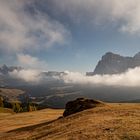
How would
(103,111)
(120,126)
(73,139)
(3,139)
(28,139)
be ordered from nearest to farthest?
(73,139)
(120,126)
(28,139)
(3,139)
(103,111)

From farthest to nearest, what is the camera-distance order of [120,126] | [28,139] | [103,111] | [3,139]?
[103,111] < [3,139] < [28,139] < [120,126]

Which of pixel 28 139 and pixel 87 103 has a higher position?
pixel 87 103

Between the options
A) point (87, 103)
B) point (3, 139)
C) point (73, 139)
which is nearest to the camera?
point (73, 139)

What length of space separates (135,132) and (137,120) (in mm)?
9115

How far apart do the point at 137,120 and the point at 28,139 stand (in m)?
18.0

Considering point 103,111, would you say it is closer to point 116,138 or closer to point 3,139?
point 3,139

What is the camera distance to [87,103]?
77.9 m

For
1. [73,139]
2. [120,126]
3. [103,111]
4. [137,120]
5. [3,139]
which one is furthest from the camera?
[103,111]

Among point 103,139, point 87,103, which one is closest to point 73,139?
point 103,139

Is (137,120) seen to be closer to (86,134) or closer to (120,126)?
(120,126)

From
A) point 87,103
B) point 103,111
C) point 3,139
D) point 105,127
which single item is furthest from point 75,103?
point 105,127

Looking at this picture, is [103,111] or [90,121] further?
[103,111]

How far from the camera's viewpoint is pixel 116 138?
3366 cm

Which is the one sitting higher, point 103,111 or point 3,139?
point 103,111
